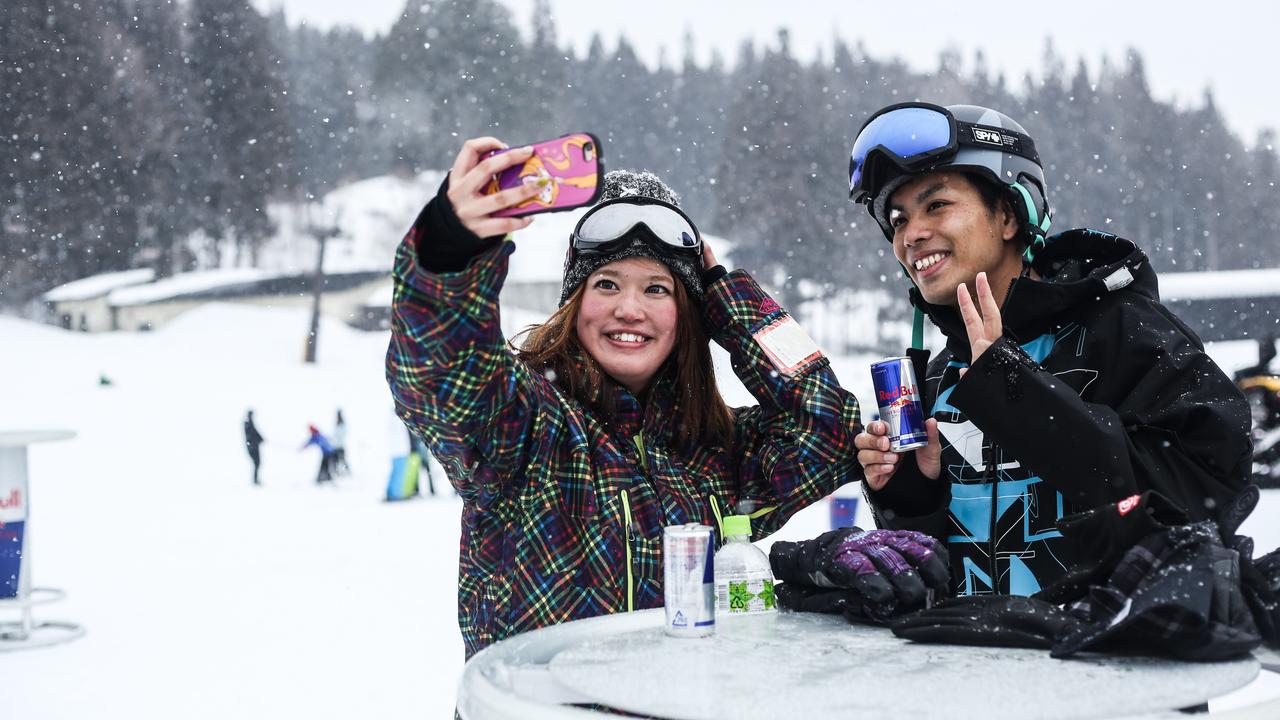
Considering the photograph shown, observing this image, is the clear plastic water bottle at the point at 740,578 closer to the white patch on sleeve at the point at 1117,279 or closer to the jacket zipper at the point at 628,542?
the jacket zipper at the point at 628,542

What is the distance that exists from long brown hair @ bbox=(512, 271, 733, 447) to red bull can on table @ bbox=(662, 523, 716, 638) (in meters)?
0.75

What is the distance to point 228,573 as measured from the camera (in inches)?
381

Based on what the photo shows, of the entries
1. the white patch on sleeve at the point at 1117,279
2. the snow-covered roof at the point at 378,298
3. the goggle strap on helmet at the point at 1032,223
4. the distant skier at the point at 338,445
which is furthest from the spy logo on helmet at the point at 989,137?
the snow-covered roof at the point at 378,298

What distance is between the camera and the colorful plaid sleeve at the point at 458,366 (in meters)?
2.11

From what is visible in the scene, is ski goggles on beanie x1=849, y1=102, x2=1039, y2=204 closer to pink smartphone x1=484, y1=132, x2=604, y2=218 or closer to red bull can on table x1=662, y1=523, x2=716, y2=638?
pink smartphone x1=484, y1=132, x2=604, y2=218

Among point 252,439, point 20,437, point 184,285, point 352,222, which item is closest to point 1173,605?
point 20,437

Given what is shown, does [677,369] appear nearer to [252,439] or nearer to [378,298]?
[252,439]

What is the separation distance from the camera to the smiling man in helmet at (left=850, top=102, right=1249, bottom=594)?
216cm

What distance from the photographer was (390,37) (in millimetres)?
72188

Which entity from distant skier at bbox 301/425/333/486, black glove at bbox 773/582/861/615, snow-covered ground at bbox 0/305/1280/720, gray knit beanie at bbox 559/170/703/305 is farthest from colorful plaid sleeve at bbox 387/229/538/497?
distant skier at bbox 301/425/333/486

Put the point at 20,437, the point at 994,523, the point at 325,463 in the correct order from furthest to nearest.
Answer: the point at 325,463 < the point at 20,437 < the point at 994,523

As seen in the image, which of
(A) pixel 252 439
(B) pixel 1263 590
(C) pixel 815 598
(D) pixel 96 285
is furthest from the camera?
(D) pixel 96 285

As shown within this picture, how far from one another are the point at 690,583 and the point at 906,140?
54.1 inches

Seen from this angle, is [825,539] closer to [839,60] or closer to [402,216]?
[402,216]
